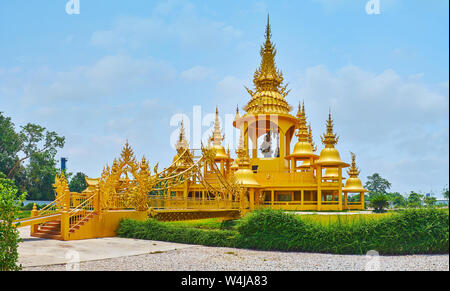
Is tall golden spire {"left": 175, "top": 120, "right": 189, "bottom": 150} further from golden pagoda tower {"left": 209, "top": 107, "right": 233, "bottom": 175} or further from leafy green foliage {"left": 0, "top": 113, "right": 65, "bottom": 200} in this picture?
leafy green foliage {"left": 0, "top": 113, "right": 65, "bottom": 200}

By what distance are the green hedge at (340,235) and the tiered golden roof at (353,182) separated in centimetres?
1575

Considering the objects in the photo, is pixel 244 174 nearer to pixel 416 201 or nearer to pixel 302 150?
pixel 302 150

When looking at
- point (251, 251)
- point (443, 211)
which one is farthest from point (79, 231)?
point (443, 211)

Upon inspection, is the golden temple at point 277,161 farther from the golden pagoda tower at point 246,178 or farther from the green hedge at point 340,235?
the green hedge at point 340,235

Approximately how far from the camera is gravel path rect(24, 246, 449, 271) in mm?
8469

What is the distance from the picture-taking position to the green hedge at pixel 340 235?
1016cm

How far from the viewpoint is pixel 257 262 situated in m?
9.29

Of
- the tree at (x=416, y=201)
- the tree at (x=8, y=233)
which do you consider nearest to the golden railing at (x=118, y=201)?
the tree at (x=8, y=233)

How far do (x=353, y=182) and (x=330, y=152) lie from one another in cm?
399

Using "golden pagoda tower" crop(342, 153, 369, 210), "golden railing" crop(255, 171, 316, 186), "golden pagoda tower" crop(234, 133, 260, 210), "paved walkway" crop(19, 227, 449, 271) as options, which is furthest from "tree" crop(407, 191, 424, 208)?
"golden pagoda tower" crop(234, 133, 260, 210)

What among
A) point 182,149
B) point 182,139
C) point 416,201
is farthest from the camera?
point 182,139

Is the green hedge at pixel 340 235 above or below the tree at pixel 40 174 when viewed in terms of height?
below

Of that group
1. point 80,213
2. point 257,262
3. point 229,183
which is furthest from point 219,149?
point 257,262

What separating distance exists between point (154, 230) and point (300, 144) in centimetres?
1603
